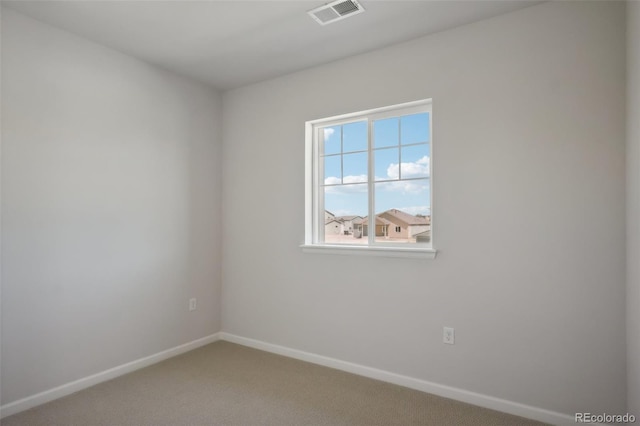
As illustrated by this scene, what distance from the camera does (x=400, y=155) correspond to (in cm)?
293

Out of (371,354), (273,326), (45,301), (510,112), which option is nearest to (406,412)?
(371,354)

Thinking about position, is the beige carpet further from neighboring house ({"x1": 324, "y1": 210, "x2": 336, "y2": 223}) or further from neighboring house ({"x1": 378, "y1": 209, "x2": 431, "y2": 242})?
neighboring house ({"x1": 324, "y1": 210, "x2": 336, "y2": 223})

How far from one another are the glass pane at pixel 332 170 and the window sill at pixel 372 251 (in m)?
0.58

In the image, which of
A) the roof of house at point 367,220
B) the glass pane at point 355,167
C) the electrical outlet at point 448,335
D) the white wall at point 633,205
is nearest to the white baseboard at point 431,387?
the electrical outlet at point 448,335

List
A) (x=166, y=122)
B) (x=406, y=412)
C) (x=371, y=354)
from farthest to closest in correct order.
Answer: (x=166, y=122), (x=371, y=354), (x=406, y=412)

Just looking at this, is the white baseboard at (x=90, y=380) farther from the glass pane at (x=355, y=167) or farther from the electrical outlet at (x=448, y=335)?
the electrical outlet at (x=448, y=335)

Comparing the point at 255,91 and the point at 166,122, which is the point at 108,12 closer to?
the point at 166,122

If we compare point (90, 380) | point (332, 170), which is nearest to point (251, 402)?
point (90, 380)

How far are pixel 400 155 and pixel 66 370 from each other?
9.50 feet

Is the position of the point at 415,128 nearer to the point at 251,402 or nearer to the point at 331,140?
the point at 331,140

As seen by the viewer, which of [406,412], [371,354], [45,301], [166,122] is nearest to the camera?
[406,412]

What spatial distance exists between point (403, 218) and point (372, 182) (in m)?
0.39

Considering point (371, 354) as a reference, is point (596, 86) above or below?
above

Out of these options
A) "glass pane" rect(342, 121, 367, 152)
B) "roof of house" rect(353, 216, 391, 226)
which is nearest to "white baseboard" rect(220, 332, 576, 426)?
"roof of house" rect(353, 216, 391, 226)
